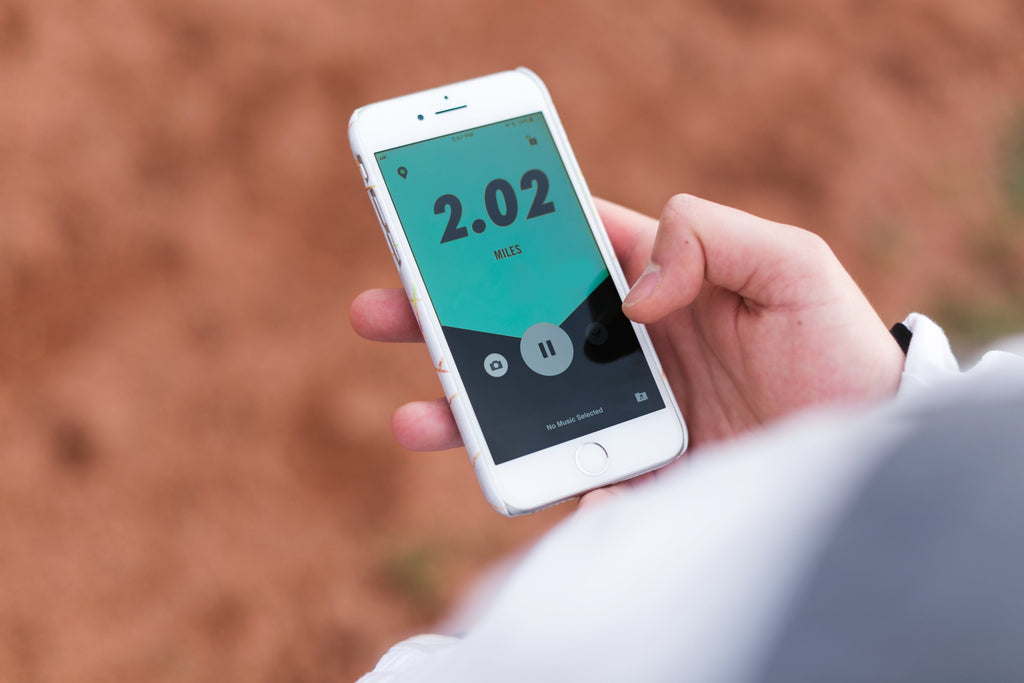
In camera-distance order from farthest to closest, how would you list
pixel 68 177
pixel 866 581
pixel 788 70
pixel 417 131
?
pixel 788 70
pixel 68 177
pixel 417 131
pixel 866 581

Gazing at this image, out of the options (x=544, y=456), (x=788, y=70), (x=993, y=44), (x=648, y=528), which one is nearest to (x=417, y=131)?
(x=544, y=456)

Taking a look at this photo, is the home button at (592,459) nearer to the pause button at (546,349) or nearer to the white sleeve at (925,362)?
the pause button at (546,349)

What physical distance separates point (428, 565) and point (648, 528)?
140 centimetres

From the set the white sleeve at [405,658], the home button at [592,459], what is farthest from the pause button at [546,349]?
the white sleeve at [405,658]

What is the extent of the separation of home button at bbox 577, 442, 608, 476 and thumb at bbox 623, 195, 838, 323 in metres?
0.22

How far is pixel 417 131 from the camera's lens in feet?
3.89

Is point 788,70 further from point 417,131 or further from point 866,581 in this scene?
point 866,581

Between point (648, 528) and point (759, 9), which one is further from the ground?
point (759, 9)

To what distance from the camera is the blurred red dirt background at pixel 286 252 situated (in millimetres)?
1680

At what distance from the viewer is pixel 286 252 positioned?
1.95m

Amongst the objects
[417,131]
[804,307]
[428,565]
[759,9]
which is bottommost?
Result: [428,565]

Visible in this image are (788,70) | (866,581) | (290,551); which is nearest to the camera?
(866,581)

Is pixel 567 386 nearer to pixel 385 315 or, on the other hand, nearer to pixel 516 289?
pixel 516 289

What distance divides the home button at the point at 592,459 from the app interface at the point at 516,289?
24mm
